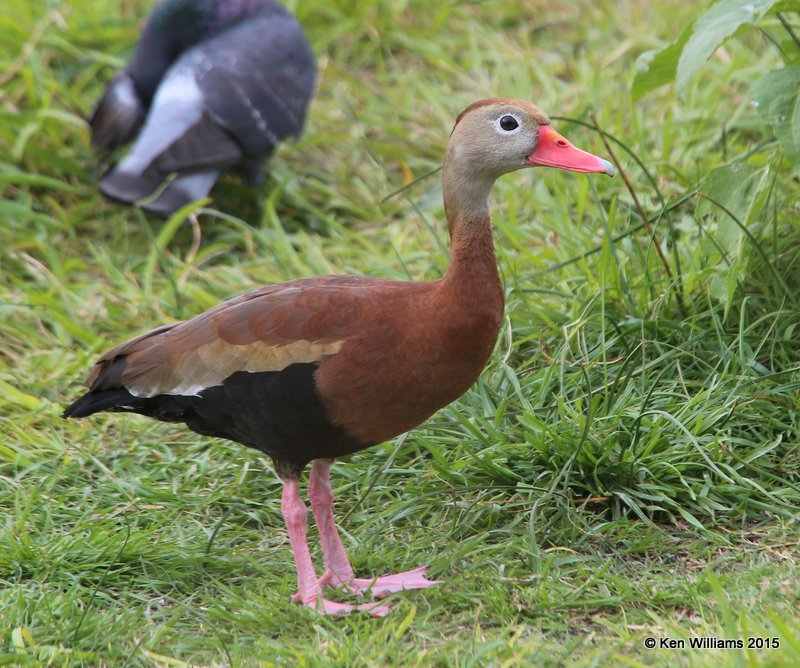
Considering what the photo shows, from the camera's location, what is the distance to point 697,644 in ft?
9.75

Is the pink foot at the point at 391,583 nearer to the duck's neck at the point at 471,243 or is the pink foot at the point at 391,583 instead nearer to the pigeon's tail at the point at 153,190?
the duck's neck at the point at 471,243

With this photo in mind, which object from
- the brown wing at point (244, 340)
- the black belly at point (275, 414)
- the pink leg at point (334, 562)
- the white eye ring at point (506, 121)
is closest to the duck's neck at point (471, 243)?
the white eye ring at point (506, 121)

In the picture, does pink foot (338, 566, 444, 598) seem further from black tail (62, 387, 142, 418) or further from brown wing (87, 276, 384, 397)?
black tail (62, 387, 142, 418)

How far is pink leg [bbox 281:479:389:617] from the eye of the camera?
3354mm

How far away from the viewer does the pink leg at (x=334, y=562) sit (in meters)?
3.45

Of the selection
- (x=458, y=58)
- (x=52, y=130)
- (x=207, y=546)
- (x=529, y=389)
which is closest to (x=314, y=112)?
(x=458, y=58)

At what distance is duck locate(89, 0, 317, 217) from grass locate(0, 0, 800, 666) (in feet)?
0.84

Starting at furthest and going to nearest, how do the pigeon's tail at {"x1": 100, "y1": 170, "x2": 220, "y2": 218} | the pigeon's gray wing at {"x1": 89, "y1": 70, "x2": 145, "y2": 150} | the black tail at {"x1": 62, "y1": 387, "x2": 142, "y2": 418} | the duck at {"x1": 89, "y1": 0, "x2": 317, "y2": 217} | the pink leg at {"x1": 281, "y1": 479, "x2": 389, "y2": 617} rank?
the pigeon's gray wing at {"x1": 89, "y1": 70, "x2": 145, "y2": 150} → the duck at {"x1": 89, "y1": 0, "x2": 317, "y2": 217} → the pigeon's tail at {"x1": 100, "y1": 170, "x2": 220, "y2": 218} → the black tail at {"x1": 62, "y1": 387, "x2": 142, "y2": 418} → the pink leg at {"x1": 281, "y1": 479, "x2": 389, "y2": 617}

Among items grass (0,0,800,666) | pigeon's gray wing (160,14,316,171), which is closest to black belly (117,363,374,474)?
grass (0,0,800,666)

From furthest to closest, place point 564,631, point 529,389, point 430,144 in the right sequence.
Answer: point 430,144, point 529,389, point 564,631

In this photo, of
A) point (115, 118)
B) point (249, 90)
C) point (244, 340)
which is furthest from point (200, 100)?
point (244, 340)

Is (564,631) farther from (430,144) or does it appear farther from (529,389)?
(430,144)

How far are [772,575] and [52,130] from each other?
471 cm

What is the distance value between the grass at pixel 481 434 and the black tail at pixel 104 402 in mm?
392
